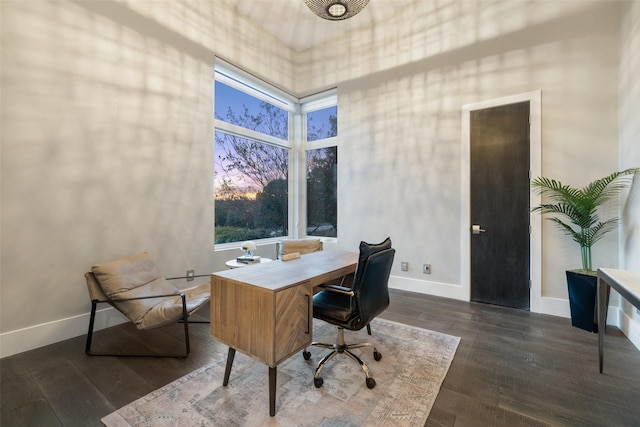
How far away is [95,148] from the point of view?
2730 mm

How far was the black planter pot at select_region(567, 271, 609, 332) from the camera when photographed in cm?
267

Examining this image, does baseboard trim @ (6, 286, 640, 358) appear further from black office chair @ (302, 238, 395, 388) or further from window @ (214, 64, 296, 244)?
black office chair @ (302, 238, 395, 388)

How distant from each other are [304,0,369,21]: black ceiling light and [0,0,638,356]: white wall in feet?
5.06

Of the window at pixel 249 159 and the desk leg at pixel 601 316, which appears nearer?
the desk leg at pixel 601 316

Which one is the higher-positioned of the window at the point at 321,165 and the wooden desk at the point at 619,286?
the window at the point at 321,165

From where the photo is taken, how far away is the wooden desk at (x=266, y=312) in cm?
153

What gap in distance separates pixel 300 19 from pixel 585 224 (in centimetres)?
458

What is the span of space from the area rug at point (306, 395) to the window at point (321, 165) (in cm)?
290

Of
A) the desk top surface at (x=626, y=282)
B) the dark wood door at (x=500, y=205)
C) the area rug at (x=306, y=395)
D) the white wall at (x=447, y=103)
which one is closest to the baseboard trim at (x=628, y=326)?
the white wall at (x=447, y=103)

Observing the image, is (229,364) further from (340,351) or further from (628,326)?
(628,326)

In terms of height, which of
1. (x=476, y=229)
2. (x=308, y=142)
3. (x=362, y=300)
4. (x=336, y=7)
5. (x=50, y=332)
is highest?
(x=336, y=7)

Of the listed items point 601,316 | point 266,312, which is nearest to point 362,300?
point 266,312

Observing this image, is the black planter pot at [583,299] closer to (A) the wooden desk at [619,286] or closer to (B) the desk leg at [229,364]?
(A) the wooden desk at [619,286]

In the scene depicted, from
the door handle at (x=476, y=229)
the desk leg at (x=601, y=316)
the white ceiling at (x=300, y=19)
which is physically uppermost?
the white ceiling at (x=300, y=19)
